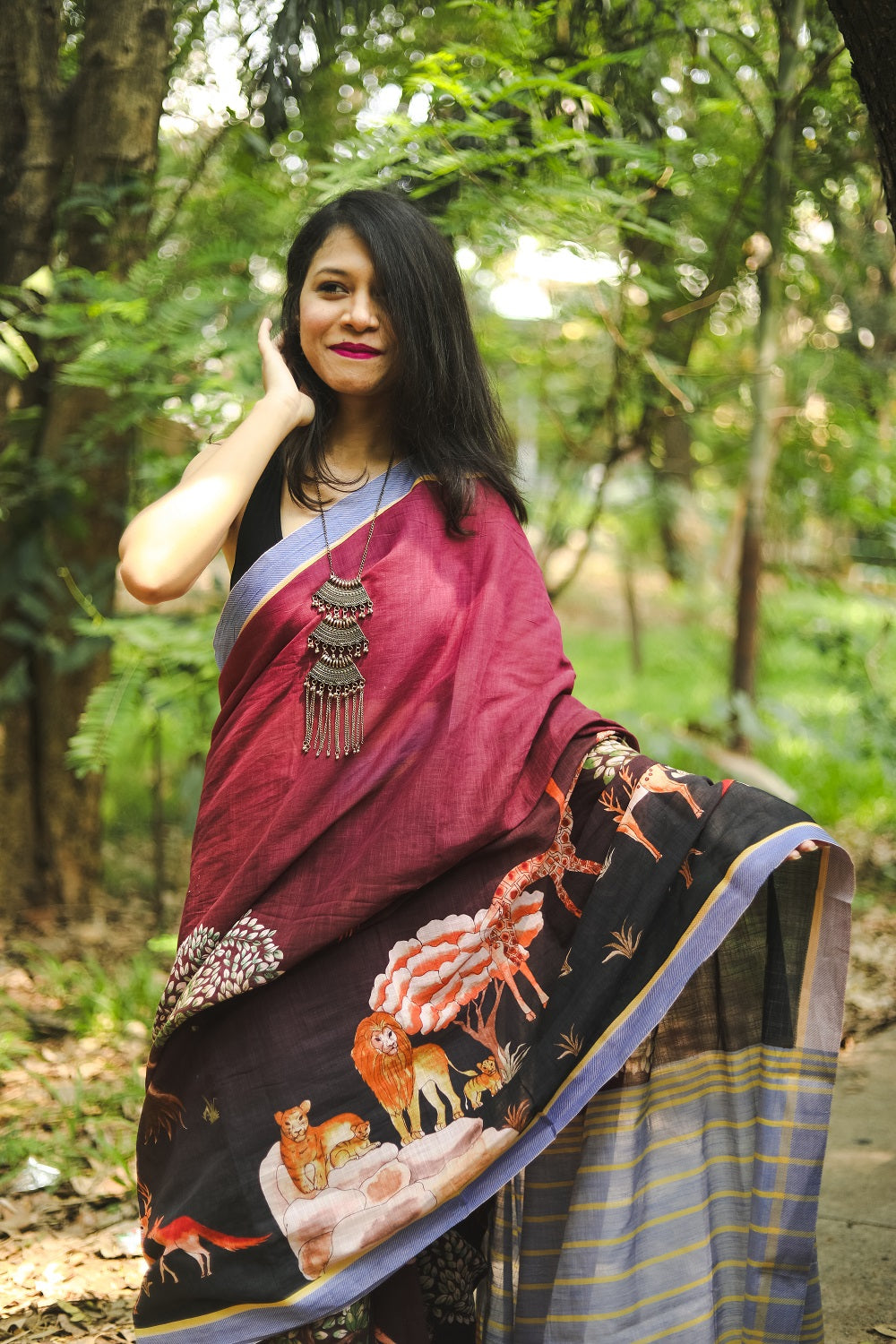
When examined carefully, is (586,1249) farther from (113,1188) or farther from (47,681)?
(47,681)

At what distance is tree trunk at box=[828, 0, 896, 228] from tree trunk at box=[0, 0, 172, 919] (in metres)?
1.93

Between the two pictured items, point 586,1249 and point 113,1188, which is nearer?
point 586,1249

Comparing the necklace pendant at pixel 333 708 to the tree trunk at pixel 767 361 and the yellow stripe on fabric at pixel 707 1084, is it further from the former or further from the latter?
the tree trunk at pixel 767 361

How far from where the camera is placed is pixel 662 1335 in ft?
5.39

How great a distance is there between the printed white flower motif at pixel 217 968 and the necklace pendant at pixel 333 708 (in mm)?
263

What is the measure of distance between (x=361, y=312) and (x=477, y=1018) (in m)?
1.07

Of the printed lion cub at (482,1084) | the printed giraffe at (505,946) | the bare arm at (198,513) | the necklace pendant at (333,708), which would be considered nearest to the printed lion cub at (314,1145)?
the printed lion cub at (482,1084)

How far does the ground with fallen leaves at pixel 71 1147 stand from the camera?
2178mm

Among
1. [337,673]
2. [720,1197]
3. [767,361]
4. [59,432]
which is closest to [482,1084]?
Result: [720,1197]

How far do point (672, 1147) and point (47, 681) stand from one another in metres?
2.74

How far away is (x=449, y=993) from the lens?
1.66 metres

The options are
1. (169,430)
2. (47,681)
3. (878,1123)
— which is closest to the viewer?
(878,1123)

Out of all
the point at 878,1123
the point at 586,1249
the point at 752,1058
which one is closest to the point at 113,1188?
the point at 586,1249

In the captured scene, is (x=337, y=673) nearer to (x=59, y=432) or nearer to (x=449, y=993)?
(x=449, y=993)
